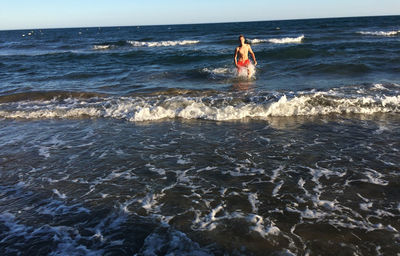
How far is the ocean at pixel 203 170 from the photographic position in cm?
341

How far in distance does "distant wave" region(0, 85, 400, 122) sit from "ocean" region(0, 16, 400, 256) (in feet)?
0.14

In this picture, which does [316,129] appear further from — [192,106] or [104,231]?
[104,231]

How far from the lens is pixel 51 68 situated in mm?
18656

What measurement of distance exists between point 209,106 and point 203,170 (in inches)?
158

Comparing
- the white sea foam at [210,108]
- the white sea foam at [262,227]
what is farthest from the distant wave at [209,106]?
the white sea foam at [262,227]

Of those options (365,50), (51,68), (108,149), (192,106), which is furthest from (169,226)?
(365,50)

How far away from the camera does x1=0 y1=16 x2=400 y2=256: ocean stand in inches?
134

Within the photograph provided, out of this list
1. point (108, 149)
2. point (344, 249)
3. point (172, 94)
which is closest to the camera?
→ point (344, 249)

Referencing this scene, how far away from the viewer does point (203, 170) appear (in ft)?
16.8

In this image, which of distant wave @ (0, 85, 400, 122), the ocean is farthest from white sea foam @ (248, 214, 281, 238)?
distant wave @ (0, 85, 400, 122)

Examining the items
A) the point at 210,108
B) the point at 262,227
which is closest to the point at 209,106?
the point at 210,108

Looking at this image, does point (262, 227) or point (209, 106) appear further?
point (209, 106)

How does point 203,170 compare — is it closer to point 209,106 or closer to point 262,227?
point 262,227

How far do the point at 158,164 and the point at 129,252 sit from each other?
7.46ft
